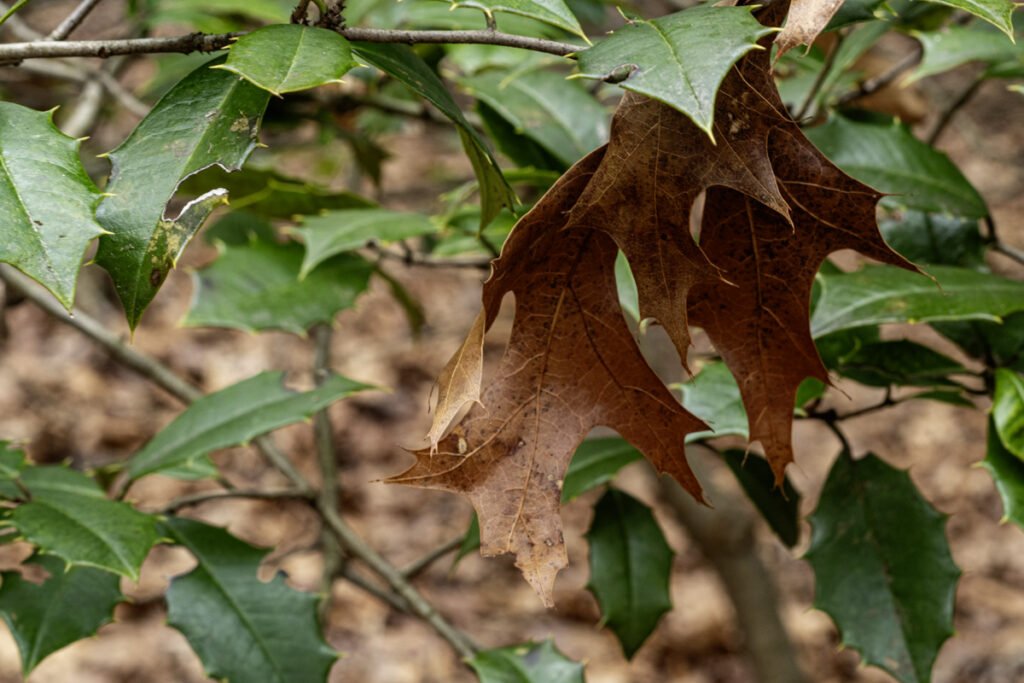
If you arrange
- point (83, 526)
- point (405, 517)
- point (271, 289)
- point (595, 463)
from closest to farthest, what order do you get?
point (83, 526)
point (595, 463)
point (271, 289)
point (405, 517)

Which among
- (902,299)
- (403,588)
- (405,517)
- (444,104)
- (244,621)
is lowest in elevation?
(405,517)

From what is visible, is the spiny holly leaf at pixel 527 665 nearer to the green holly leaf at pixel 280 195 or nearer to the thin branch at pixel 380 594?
the thin branch at pixel 380 594

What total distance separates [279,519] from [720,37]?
2253 mm

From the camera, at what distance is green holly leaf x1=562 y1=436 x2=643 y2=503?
0.94m

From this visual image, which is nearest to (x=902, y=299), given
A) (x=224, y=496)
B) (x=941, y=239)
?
(x=941, y=239)

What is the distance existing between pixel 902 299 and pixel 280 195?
838 mm

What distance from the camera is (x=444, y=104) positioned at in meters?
0.57

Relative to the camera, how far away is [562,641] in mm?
2256

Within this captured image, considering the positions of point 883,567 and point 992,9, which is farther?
point 883,567

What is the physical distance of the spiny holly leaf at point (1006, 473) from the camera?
737mm

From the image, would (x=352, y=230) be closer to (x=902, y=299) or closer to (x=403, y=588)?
(x=403, y=588)

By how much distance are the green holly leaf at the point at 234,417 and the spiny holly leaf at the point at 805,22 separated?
0.66 metres

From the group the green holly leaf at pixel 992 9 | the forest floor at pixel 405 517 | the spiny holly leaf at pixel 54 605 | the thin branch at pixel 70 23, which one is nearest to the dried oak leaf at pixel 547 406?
the green holly leaf at pixel 992 9

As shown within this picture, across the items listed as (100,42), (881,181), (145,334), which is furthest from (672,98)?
(145,334)
